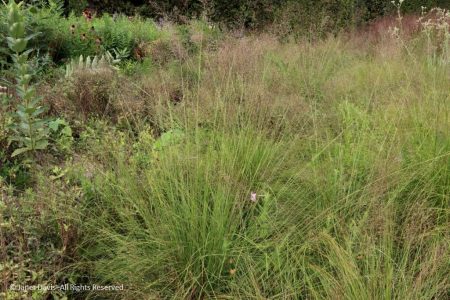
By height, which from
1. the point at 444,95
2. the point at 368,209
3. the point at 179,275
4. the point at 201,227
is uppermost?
the point at 444,95

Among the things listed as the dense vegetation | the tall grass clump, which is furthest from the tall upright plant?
the tall grass clump

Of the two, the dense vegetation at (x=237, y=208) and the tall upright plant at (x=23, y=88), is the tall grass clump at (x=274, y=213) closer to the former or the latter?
the dense vegetation at (x=237, y=208)

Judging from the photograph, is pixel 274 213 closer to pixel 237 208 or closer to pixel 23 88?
pixel 237 208

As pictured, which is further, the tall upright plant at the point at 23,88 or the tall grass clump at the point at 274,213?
the tall upright plant at the point at 23,88

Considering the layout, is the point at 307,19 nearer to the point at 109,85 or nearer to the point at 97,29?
the point at 97,29

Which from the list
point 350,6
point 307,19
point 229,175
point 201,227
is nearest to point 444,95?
point 229,175

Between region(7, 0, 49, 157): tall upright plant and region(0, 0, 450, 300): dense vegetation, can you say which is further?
region(7, 0, 49, 157): tall upright plant

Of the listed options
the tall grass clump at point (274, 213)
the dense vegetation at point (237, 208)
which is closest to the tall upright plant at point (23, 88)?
the dense vegetation at point (237, 208)

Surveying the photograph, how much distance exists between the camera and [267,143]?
262cm

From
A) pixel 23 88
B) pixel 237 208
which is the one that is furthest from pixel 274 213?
pixel 23 88

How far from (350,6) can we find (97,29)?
4.74 m

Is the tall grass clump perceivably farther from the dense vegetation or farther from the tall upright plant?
the tall upright plant

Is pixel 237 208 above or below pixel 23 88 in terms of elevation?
below

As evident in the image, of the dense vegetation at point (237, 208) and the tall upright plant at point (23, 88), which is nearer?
the dense vegetation at point (237, 208)
